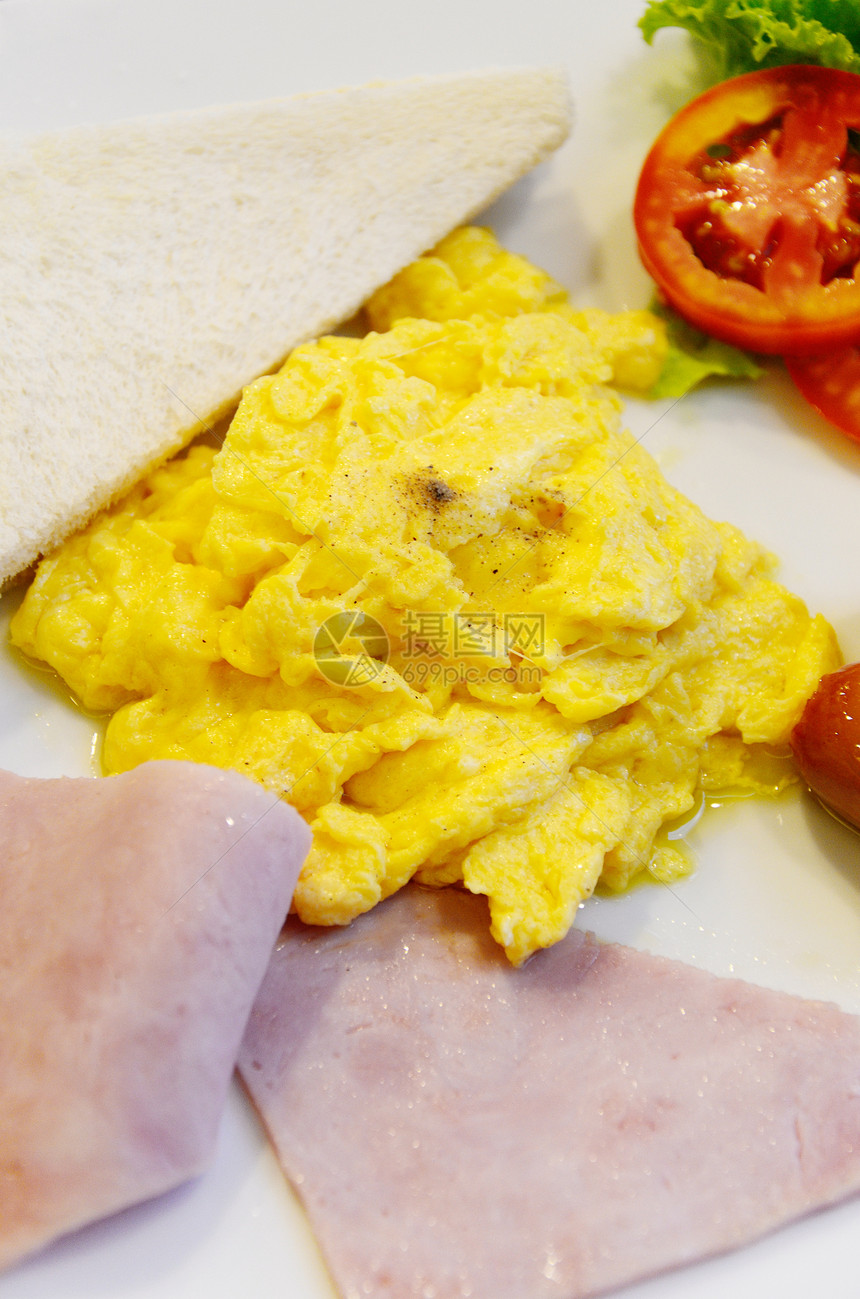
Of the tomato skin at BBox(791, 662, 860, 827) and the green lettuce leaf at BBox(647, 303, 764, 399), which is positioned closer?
the tomato skin at BBox(791, 662, 860, 827)

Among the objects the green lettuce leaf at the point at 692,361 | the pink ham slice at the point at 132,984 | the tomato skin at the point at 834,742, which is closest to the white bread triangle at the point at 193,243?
the green lettuce leaf at the point at 692,361

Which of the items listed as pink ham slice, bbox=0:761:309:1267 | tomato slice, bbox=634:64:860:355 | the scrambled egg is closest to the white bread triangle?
the scrambled egg

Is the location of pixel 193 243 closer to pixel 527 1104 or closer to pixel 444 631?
pixel 444 631

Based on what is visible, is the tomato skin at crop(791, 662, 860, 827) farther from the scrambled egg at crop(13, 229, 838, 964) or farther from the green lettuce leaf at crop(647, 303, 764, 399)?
the green lettuce leaf at crop(647, 303, 764, 399)

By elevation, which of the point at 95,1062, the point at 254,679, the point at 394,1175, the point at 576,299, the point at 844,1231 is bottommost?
the point at 844,1231

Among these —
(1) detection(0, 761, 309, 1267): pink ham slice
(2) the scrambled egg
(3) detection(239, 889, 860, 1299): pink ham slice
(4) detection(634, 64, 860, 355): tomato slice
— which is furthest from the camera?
(4) detection(634, 64, 860, 355): tomato slice

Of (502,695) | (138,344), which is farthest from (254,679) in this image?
(138,344)

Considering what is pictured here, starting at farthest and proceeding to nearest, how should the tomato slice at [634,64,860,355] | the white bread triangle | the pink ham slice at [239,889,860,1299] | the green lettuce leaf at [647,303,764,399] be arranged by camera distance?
the green lettuce leaf at [647,303,764,399]
the tomato slice at [634,64,860,355]
the white bread triangle
the pink ham slice at [239,889,860,1299]

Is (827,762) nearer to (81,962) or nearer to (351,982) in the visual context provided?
(351,982)
